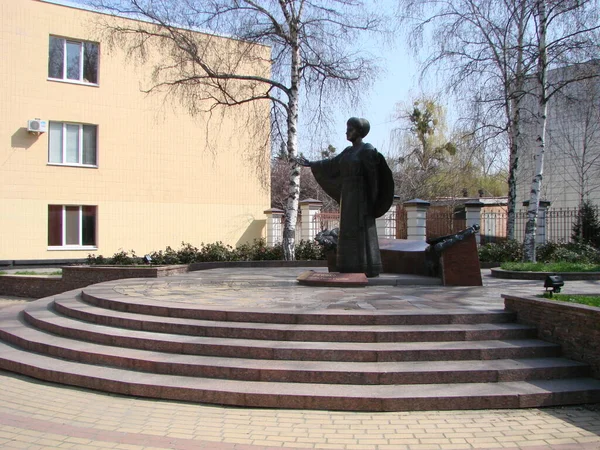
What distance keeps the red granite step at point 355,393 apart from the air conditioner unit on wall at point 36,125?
16.0m

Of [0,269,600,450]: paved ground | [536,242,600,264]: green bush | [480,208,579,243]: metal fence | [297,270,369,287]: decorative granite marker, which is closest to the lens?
[0,269,600,450]: paved ground

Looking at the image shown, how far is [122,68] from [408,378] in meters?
19.4

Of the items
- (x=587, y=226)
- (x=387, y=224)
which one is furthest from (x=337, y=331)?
(x=587, y=226)

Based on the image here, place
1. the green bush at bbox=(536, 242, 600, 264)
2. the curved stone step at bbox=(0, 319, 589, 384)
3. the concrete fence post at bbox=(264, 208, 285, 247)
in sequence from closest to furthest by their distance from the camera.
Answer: the curved stone step at bbox=(0, 319, 589, 384) < the green bush at bbox=(536, 242, 600, 264) < the concrete fence post at bbox=(264, 208, 285, 247)

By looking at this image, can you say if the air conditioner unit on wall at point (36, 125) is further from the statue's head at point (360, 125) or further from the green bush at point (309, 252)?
the statue's head at point (360, 125)

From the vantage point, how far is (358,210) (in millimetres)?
9977

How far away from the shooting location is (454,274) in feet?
33.6

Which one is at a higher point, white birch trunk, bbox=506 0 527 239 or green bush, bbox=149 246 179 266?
white birch trunk, bbox=506 0 527 239

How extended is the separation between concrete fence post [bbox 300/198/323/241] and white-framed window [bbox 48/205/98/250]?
7884 mm

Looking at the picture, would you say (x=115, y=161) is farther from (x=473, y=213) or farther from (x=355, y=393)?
(x=355, y=393)

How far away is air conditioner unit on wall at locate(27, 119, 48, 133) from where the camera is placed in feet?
64.3

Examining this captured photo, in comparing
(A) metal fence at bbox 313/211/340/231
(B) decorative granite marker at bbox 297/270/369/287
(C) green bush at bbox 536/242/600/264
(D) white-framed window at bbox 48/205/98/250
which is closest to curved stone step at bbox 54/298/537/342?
(B) decorative granite marker at bbox 297/270/369/287

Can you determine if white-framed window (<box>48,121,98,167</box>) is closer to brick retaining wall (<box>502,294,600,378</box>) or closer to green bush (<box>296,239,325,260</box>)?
green bush (<box>296,239,325,260</box>)

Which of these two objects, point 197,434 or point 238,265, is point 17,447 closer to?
point 197,434
